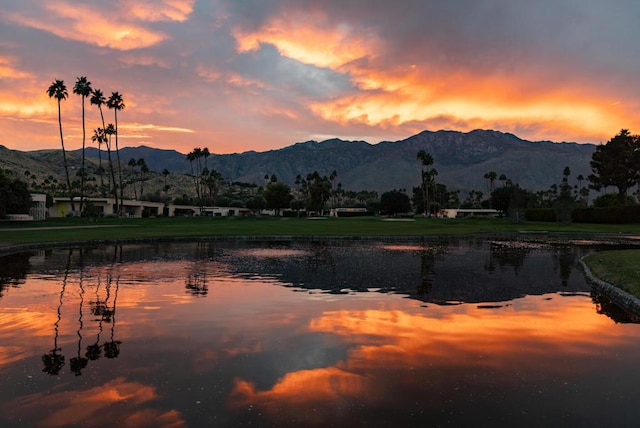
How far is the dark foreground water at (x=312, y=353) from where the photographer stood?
324 inches

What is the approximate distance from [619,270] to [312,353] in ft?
63.3

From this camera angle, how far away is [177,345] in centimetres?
1207

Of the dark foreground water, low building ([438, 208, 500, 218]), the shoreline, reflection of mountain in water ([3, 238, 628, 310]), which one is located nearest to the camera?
the dark foreground water

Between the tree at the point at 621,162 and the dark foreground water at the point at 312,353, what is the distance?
10712cm

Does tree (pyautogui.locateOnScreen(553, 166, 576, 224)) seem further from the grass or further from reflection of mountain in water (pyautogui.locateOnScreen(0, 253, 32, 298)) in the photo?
reflection of mountain in water (pyautogui.locateOnScreen(0, 253, 32, 298))

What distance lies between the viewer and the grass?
A: 65.0ft

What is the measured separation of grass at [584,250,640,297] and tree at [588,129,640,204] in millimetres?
96634

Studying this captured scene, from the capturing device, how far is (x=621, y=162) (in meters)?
112

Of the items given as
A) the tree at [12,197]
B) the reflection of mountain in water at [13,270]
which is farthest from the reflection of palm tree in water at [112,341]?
the tree at [12,197]

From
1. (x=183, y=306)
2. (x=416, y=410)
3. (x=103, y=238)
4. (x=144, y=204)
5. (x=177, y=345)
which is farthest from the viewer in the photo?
(x=144, y=204)

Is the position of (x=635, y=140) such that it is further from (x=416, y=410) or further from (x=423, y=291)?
(x=416, y=410)

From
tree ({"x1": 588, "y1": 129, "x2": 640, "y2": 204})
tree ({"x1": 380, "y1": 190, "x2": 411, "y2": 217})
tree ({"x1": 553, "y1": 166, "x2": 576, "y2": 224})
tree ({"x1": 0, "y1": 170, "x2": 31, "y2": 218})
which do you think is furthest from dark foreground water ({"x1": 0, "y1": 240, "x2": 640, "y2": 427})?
tree ({"x1": 380, "y1": 190, "x2": 411, "y2": 217})

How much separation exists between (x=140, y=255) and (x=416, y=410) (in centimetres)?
3098

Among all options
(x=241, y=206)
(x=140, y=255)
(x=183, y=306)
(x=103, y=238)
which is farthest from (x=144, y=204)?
(x=183, y=306)
